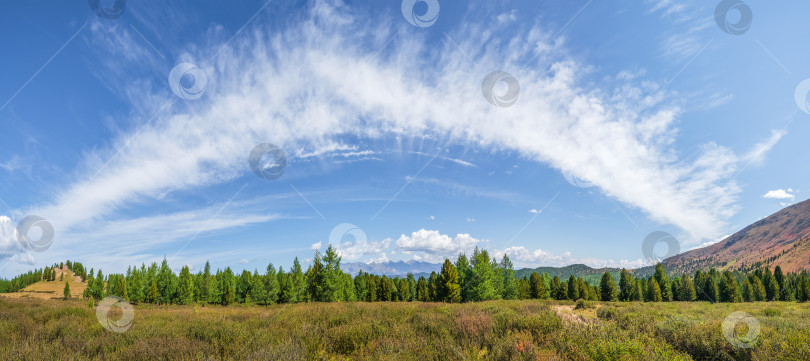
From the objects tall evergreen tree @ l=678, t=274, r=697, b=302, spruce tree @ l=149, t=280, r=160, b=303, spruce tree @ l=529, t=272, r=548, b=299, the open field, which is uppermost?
the open field

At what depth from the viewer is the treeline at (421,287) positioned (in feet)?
131

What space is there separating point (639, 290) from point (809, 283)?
74.6 ft

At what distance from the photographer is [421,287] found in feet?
212

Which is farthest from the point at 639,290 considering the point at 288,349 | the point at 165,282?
the point at 165,282

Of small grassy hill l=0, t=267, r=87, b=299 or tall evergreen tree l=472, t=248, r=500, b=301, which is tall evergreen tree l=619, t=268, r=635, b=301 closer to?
tall evergreen tree l=472, t=248, r=500, b=301

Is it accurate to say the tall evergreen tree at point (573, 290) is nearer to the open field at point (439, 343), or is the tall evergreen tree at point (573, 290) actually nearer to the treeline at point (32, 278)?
the open field at point (439, 343)

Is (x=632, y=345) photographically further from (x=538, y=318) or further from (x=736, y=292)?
(x=736, y=292)

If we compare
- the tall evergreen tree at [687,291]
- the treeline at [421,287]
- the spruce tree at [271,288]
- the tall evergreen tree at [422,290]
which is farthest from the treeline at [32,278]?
the tall evergreen tree at [687,291]

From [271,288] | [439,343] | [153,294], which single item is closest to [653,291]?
[271,288]

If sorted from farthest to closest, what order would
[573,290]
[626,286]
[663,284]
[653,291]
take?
[663,284] → [626,286] → [573,290] → [653,291]

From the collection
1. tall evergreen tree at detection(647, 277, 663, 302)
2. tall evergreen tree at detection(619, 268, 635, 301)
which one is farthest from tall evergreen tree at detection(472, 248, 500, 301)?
tall evergreen tree at detection(647, 277, 663, 302)

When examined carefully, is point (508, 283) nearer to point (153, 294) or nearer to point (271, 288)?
point (271, 288)

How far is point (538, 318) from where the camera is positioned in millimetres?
7926

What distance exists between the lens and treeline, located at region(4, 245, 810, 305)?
131 ft
